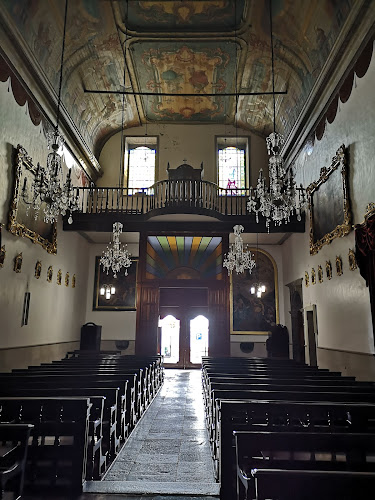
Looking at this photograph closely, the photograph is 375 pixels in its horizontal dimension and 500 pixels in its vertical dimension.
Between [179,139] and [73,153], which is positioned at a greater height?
[179,139]

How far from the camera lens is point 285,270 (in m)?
14.2

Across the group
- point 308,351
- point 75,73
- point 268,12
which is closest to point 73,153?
point 75,73

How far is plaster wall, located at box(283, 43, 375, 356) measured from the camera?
7027 millimetres

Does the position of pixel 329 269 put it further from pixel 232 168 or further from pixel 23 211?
pixel 232 168

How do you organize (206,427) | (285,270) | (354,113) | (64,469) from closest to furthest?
(64,469), (206,427), (354,113), (285,270)

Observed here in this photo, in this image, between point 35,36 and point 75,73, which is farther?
point 75,73

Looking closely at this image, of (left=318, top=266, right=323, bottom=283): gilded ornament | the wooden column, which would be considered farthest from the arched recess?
(left=318, top=266, right=323, bottom=283): gilded ornament

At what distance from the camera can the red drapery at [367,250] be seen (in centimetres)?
650

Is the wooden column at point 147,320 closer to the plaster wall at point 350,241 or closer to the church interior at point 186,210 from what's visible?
the church interior at point 186,210

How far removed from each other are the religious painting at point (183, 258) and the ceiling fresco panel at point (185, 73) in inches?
214

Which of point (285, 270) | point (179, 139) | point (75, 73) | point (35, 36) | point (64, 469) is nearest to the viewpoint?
point (64, 469)

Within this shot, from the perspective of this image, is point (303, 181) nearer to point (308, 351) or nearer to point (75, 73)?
point (308, 351)

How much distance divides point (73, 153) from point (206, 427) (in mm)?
10190

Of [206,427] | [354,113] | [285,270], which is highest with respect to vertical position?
[354,113]
